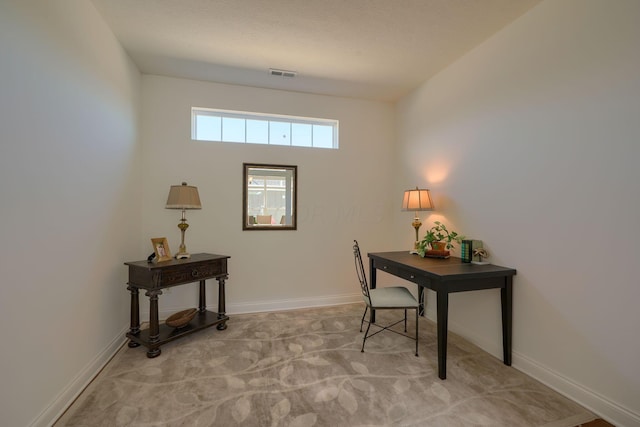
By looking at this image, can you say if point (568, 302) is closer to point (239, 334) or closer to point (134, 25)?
point (239, 334)

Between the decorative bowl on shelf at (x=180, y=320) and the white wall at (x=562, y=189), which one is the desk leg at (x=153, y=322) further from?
the white wall at (x=562, y=189)

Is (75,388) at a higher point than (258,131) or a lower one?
lower

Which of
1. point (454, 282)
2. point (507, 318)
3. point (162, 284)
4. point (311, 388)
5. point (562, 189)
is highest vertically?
point (562, 189)

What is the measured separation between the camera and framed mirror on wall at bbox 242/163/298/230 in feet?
11.3

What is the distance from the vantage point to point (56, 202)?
5.54ft

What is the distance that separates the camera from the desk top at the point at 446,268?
2119mm

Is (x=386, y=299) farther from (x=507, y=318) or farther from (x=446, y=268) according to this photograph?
(x=507, y=318)

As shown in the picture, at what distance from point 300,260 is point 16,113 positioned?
2800 mm

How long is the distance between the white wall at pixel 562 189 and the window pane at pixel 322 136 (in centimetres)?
165

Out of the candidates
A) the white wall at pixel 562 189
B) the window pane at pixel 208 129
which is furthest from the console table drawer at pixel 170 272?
the white wall at pixel 562 189

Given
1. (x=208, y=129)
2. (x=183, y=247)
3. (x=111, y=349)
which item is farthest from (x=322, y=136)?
(x=111, y=349)

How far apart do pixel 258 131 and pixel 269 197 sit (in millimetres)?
850

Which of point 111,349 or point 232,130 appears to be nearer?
point 111,349

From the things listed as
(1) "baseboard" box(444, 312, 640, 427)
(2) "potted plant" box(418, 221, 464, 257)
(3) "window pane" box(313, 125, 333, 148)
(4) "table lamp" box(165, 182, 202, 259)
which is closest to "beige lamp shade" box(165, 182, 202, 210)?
(4) "table lamp" box(165, 182, 202, 259)
